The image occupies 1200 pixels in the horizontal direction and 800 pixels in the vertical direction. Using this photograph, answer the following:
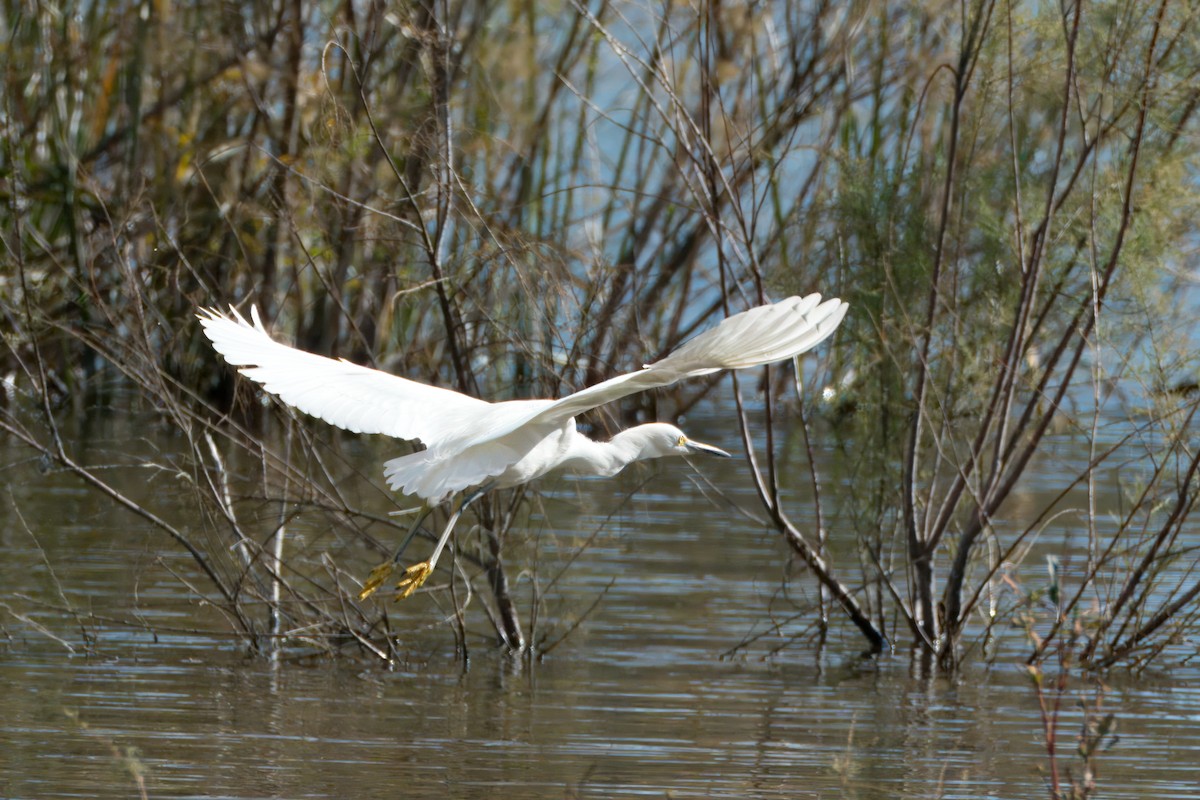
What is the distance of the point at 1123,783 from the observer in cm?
512

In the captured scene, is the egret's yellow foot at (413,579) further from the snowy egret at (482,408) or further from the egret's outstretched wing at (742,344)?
the egret's outstretched wing at (742,344)

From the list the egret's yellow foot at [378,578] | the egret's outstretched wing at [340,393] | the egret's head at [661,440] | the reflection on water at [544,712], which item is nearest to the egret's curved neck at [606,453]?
the egret's head at [661,440]

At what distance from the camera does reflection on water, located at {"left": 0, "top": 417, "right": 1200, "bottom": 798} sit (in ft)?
16.2

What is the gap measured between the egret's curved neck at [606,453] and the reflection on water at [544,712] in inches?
34.1

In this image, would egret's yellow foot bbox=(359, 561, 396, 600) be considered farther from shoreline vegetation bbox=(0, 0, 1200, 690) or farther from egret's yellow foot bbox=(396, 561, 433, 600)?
shoreline vegetation bbox=(0, 0, 1200, 690)

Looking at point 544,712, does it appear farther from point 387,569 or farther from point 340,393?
point 340,393

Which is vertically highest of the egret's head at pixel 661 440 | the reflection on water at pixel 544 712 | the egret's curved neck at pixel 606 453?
the egret's head at pixel 661 440

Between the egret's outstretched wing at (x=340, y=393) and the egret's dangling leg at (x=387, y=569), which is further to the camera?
the egret's dangling leg at (x=387, y=569)

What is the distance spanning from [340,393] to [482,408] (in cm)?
48

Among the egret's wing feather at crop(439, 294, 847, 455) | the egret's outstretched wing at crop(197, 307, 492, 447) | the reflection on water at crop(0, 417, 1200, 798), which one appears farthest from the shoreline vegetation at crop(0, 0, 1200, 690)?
the egret's wing feather at crop(439, 294, 847, 455)

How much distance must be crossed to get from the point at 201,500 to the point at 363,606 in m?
1.14

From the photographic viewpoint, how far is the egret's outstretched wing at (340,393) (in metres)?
5.42

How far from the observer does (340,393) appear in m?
5.62

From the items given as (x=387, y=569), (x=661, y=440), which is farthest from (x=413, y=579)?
(x=661, y=440)
